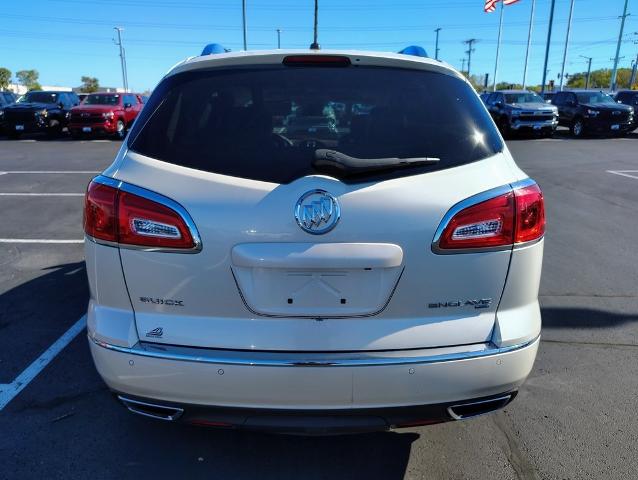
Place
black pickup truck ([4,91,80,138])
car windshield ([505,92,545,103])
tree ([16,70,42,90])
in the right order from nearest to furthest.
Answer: black pickup truck ([4,91,80,138]) → car windshield ([505,92,545,103]) → tree ([16,70,42,90])

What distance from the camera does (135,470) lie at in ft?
8.26

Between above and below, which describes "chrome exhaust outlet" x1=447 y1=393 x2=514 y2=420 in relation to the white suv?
below

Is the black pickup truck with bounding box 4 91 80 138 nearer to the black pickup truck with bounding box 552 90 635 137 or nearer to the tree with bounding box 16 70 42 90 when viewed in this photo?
the black pickup truck with bounding box 552 90 635 137

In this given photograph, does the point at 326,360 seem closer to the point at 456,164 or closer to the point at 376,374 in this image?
the point at 376,374

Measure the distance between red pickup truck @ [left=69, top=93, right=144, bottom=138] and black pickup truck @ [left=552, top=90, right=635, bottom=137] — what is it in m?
18.4

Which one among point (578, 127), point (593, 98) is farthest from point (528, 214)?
point (593, 98)

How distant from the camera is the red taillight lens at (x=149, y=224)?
2.00m

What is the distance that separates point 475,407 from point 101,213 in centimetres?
175

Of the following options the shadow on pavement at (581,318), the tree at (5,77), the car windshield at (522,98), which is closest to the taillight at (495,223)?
the shadow on pavement at (581,318)

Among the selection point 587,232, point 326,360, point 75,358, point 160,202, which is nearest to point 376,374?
point 326,360

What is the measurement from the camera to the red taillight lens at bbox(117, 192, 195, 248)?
200cm

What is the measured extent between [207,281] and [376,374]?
0.75 metres

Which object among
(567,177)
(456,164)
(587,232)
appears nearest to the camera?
(456,164)

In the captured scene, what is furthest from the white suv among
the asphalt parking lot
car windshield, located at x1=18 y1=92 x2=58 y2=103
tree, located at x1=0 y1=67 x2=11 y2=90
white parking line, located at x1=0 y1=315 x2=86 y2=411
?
tree, located at x1=0 y1=67 x2=11 y2=90
